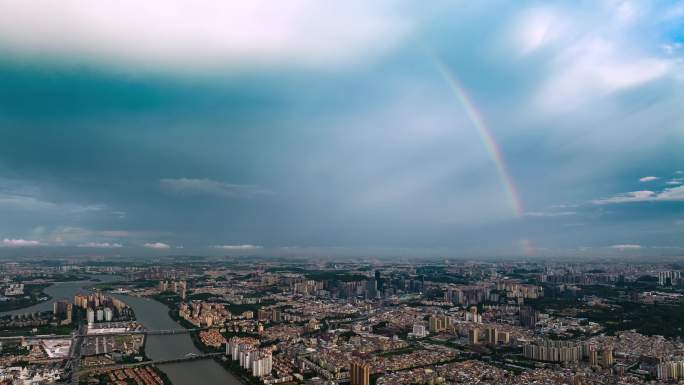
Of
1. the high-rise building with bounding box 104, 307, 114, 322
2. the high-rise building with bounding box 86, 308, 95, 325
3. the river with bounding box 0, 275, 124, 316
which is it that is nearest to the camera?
the high-rise building with bounding box 86, 308, 95, 325

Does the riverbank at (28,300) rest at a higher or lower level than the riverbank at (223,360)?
lower

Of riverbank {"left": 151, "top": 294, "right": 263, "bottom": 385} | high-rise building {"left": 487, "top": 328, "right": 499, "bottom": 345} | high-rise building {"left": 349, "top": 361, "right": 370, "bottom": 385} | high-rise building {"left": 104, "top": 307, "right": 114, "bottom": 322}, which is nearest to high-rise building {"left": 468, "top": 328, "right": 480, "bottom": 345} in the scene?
high-rise building {"left": 487, "top": 328, "right": 499, "bottom": 345}

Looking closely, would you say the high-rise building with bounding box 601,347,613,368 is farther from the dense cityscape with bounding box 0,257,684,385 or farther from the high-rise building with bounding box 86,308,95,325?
the high-rise building with bounding box 86,308,95,325

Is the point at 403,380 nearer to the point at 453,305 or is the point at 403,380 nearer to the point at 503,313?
the point at 503,313

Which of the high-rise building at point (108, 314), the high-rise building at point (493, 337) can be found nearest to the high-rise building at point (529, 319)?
the high-rise building at point (493, 337)

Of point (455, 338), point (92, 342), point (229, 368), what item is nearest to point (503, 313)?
point (455, 338)

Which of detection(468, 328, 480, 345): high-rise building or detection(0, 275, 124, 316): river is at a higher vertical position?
detection(468, 328, 480, 345): high-rise building

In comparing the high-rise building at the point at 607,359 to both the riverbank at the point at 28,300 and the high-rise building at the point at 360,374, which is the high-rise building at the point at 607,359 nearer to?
the high-rise building at the point at 360,374
